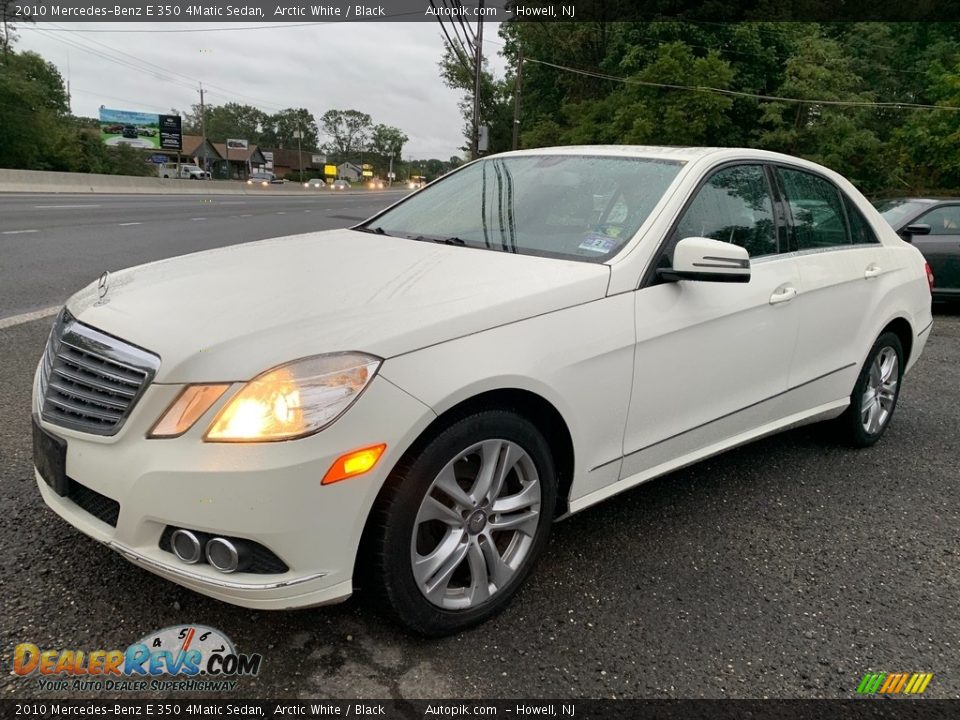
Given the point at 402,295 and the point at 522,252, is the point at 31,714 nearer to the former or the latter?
the point at 402,295

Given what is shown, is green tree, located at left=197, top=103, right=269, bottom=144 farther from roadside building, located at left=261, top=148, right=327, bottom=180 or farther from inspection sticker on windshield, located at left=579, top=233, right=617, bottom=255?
inspection sticker on windshield, located at left=579, top=233, right=617, bottom=255

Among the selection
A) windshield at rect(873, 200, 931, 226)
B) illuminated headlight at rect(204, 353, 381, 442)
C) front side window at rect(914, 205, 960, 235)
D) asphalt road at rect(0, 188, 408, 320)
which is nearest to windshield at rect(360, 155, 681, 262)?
illuminated headlight at rect(204, 353, 381, 442)

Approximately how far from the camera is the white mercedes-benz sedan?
6.57 ft

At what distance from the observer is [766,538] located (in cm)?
320

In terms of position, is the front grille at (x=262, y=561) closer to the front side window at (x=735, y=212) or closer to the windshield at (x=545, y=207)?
the windshield at (x=545, y=207)

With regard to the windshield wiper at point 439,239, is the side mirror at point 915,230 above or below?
below

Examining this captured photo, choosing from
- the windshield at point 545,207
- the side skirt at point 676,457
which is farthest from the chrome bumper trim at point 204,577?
the windshield at point 545,207

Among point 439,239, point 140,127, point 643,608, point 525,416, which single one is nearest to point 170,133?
point 140,127

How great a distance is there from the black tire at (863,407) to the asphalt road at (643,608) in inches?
18.8

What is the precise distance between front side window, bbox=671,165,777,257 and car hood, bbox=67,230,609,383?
27.2 inches

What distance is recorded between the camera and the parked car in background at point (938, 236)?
8.84m

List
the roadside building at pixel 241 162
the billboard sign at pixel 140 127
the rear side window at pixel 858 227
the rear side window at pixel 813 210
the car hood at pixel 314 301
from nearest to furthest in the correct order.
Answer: the car hood at pixel 314 301 → the rear side window at pixel 813 210 → the rear side window at pixel 858 227 → the billboard sign at pixel 140 127 → the roadside building at pixel 241 162

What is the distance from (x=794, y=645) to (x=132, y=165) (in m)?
71.2

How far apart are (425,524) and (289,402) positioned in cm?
63
